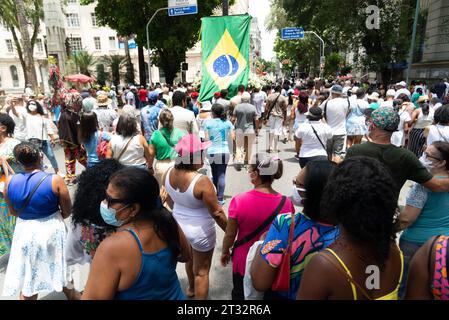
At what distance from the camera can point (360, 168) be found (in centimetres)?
153

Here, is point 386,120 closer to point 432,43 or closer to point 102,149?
point 102,149

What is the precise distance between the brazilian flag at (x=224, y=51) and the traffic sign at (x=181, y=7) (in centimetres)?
1198

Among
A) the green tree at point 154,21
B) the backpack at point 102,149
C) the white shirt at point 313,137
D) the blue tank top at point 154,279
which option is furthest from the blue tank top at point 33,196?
the green tree at point 154,21

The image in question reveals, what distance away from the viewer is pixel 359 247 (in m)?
1.44

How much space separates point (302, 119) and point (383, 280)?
23.7 ft

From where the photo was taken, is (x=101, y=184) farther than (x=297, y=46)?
No

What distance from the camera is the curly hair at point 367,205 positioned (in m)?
1.41

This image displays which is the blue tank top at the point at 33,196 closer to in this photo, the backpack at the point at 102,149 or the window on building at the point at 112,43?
the backpack at the point at 102,149

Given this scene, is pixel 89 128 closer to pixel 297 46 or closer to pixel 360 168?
pixel 360 168

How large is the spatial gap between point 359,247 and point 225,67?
6.30 meters

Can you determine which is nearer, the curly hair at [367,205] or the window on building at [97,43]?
the curly hair at [367,205]

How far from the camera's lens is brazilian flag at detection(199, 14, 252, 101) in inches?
273

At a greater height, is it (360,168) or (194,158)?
(360,168)

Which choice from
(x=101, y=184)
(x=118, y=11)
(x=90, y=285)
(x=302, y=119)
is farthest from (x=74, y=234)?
(x=118, y=11)
